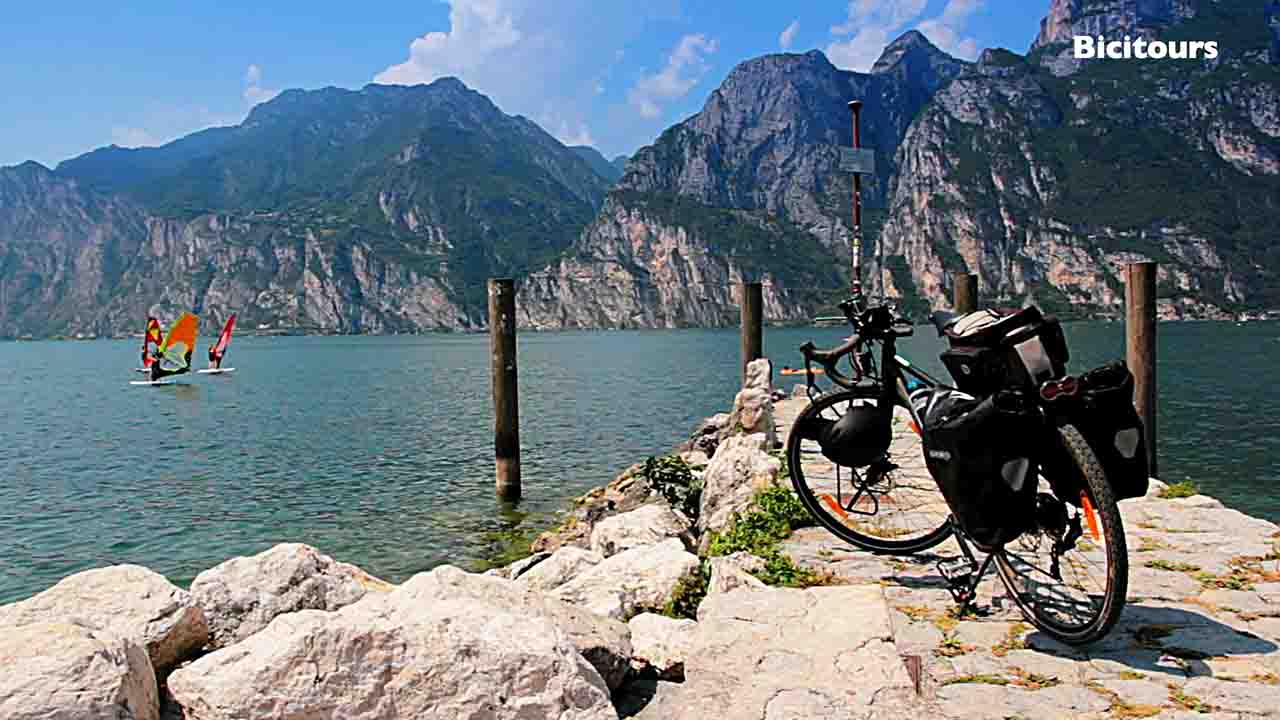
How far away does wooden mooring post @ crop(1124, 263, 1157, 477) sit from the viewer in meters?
12.9

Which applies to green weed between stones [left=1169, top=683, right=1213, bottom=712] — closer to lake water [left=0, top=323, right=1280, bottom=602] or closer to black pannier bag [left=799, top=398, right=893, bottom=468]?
black pannier bag [left=799, top=398, right=893, bottom=468]

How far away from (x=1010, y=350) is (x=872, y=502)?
2.50 meters

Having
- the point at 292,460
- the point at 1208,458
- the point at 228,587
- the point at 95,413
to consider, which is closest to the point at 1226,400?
the point at 1208,458

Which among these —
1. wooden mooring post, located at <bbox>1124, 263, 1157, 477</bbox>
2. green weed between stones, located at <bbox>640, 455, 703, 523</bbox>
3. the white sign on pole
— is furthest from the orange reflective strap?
wooden mooring post, located at <bbox>1124, 263, 1157, 477</bbox>

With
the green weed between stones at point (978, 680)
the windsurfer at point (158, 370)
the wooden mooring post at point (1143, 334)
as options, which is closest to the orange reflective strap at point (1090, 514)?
the green weed between stones at point (978, 680)

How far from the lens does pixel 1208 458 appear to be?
981 inches

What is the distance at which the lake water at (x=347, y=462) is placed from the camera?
18.1 m

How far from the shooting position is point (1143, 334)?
507 inches

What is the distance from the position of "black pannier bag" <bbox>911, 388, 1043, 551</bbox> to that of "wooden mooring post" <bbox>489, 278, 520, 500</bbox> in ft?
47.5

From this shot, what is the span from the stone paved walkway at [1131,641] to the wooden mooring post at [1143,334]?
6088mm

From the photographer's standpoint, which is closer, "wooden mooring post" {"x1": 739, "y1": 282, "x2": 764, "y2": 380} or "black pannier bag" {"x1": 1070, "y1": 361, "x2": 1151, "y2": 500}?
"black pannier bag" {"x1": 1070, "y1": 361, "x2": 1151, "y2": 500}

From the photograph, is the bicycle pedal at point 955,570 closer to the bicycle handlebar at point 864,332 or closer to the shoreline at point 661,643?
the shoreline at point 661,643

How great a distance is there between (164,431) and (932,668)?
4135 centimetres

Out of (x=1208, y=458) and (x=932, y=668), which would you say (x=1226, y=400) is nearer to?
(x=1208, y=458)
